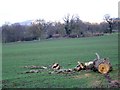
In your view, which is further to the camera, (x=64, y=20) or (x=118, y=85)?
(x=64, y=20)

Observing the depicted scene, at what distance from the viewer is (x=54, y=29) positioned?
11756 cm

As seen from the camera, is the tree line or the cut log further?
the tree line

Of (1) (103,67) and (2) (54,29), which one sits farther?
(2) (54,29)

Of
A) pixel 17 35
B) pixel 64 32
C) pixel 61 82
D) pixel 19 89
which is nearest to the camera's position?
pixel 19 89

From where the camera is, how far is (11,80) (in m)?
15.6

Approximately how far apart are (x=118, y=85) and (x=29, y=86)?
3780 millimetres

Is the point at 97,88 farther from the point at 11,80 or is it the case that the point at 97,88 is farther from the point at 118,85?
the point at 11,80

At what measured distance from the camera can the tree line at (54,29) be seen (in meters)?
95.0

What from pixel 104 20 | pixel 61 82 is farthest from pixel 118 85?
pixel 104 20

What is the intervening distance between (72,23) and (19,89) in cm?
10387

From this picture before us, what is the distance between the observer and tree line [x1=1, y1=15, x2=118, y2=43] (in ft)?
312

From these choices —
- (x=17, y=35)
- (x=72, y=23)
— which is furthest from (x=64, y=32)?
(x=17, y=35)

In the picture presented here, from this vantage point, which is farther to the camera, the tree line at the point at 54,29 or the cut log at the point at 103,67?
the tree line at the point at 54,29

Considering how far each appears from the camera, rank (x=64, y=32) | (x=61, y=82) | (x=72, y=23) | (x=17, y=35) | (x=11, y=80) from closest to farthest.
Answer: (x=61, y=82) < (x=11, y=80) < (x=17, y=35) < (x=64, y=32) < (x=72, y=23)
